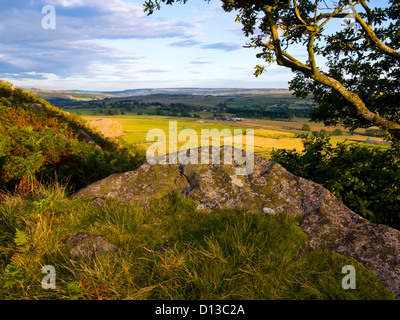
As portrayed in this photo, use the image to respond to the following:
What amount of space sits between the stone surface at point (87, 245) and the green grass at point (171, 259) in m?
0.11

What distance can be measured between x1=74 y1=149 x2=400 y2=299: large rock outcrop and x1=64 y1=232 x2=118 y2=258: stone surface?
1.27m

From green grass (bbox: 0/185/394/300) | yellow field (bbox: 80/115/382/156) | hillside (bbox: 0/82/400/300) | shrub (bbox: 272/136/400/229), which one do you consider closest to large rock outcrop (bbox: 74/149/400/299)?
hillside (bbox: 0/82/400/300)

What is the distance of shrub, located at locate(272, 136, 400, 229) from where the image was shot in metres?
5.53

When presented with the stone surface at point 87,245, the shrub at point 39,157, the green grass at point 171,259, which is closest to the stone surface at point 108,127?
the shrub at point 39,157

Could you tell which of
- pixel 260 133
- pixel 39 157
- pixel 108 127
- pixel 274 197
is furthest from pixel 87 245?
pixel 260 133

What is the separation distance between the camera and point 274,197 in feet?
17.1

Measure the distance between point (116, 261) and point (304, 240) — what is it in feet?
9.48

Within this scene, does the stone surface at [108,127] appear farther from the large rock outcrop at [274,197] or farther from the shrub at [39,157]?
the large rock outcrop at [274,197]

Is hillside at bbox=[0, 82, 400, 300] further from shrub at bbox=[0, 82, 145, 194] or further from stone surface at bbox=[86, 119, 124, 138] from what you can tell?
stone surface at bbox=[86, 119, 124, 138]

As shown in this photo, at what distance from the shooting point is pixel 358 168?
19.8ft

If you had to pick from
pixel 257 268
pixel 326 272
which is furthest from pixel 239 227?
pixel 326 272

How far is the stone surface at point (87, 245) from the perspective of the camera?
4.00 m

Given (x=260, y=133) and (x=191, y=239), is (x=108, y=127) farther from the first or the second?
(x=260, y=133)
